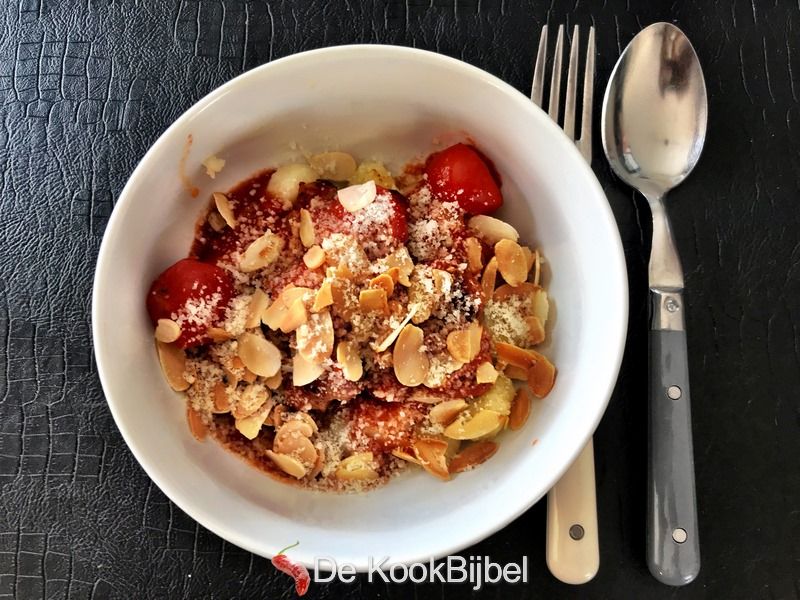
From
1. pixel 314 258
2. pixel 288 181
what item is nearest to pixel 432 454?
pixel 314 258

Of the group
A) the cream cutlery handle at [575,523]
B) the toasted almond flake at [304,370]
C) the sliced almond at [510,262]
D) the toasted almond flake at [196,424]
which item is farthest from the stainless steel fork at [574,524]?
the toasted almond flake at [196,424]

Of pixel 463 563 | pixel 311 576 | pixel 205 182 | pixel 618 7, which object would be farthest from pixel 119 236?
pixel 618 7

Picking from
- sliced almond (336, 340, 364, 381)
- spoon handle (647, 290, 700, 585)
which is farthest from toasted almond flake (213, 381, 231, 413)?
spoon handle (647, 290, 700, 585)

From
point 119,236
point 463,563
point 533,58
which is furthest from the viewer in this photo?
point 533,58

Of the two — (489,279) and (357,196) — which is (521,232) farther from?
(357,196)

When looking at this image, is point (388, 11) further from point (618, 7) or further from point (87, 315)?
point (87, 315)

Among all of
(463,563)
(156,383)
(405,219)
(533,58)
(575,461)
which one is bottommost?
(463,563)
